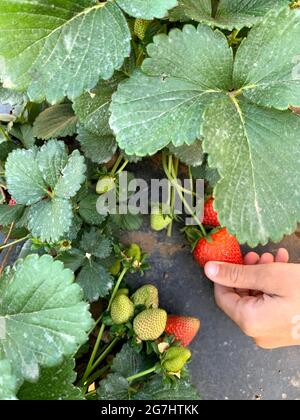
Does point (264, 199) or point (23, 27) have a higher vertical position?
point (23, 27)

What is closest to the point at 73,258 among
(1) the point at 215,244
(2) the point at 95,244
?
(2) the point at 95,244

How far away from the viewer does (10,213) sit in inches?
33.1

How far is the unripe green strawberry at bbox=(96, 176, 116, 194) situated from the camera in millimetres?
852

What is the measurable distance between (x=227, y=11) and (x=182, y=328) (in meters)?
0.53

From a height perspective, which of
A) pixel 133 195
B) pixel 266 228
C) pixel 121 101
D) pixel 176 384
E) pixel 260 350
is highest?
pixel 121 101

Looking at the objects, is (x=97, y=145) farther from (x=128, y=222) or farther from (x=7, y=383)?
(x=7, y=383)

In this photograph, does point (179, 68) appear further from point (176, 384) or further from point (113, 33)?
point (176, 384)

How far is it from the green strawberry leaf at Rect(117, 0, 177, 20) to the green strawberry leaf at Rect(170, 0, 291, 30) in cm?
5

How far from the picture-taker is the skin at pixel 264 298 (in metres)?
0.92

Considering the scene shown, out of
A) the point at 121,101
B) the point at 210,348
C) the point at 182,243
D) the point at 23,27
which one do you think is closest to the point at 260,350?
the point at 210,348

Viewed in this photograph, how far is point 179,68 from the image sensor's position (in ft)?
2.18

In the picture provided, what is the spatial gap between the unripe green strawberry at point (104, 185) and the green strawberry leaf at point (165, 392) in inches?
12.4

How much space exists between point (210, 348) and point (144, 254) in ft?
0.84

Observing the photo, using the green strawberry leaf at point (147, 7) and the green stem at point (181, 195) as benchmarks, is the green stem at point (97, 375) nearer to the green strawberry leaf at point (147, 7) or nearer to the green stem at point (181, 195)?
the green stem at point (181, 195)
